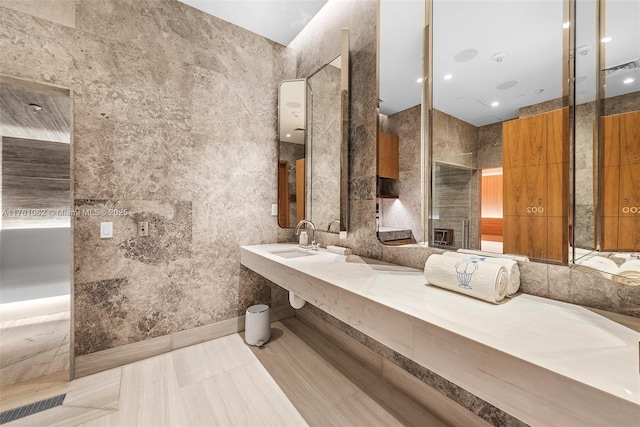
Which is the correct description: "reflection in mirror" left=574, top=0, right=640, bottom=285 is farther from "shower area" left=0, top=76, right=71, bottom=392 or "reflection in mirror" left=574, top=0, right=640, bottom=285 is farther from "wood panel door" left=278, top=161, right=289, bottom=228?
"shower area" left=0, top=76, right=71, bottom=392

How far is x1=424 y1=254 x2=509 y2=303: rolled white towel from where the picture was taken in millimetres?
1006

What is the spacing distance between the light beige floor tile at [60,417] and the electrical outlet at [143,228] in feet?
3.62

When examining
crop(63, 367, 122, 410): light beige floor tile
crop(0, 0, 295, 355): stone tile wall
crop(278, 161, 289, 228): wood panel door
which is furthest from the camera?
crop(278, 161, 289, 228): wood panel door

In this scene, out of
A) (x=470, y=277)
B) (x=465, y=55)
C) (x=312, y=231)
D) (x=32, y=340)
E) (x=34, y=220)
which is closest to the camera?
(x=470, y=277)

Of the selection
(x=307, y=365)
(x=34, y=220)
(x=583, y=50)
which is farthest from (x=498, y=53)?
Result: (x=34, y=220)

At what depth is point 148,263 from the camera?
204cm

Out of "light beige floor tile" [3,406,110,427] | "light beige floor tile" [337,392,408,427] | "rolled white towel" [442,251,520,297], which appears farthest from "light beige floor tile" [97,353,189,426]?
"rolled white towel" [442,251,520,297]

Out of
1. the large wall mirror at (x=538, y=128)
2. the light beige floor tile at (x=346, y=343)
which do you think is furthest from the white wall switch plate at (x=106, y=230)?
the large wall mirror at (x=538, y=128)

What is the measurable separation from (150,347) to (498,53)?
9.48 feet

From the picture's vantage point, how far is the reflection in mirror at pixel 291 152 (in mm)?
2527

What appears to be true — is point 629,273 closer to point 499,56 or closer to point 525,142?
point 525,142

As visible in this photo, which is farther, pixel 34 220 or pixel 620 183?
pixel 34 220

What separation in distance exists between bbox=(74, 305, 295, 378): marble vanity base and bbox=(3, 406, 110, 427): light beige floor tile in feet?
1.02

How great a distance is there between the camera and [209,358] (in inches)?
79.9
